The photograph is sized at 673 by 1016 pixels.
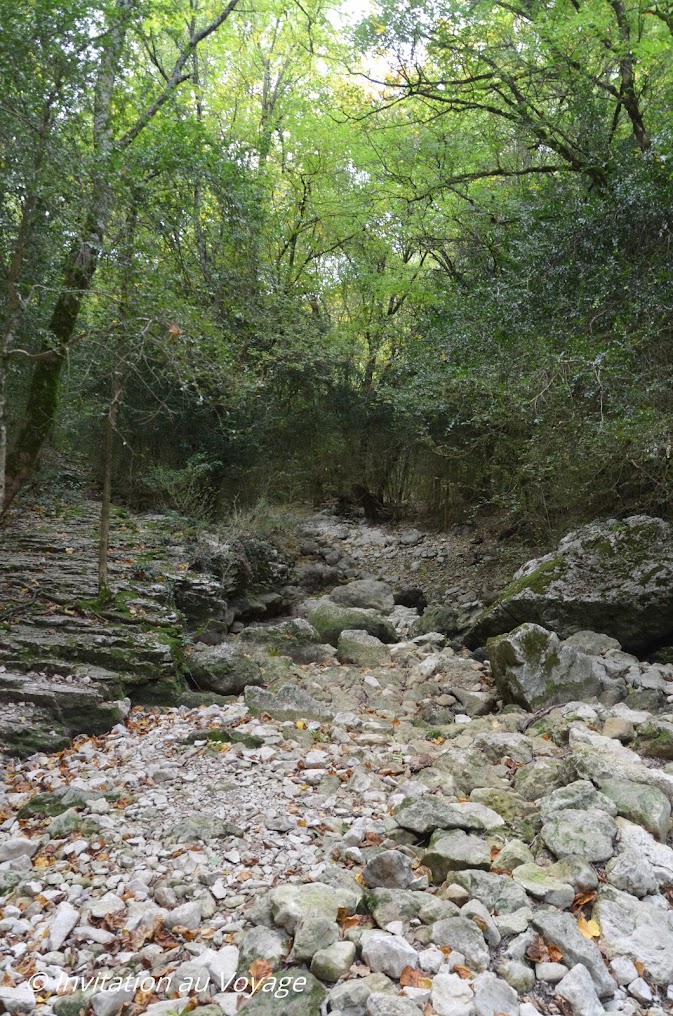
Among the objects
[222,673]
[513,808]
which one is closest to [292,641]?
[222,673]

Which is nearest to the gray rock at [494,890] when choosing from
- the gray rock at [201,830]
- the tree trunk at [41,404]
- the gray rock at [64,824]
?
the gray rock at [201,830]

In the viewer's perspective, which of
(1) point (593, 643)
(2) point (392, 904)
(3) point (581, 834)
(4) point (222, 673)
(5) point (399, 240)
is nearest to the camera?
(2) point (392, 904)

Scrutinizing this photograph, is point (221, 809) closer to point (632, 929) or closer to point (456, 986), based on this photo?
point (456, 986)

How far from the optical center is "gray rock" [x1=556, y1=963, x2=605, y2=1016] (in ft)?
7.40

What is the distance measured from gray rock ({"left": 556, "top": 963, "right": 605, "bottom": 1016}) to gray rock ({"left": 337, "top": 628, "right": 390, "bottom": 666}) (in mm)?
5209

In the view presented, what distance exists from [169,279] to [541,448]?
4425 millimetres

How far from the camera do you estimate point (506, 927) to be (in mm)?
2617

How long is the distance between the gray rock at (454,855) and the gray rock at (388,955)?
58cm

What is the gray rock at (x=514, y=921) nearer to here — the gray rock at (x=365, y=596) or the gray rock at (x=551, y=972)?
the gray rock at (x=551, y=972)

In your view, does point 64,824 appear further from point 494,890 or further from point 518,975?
point 518,975

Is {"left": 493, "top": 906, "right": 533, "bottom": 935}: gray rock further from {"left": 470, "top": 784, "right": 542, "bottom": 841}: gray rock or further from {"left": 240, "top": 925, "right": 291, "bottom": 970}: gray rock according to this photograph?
{"left": 240, "top": 925, "right": 291, "bottom": 970}: gray rock

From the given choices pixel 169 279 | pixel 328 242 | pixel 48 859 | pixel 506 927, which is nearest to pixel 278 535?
pixel 169 279

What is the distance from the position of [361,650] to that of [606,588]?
113 inches

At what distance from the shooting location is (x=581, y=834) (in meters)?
3.18
